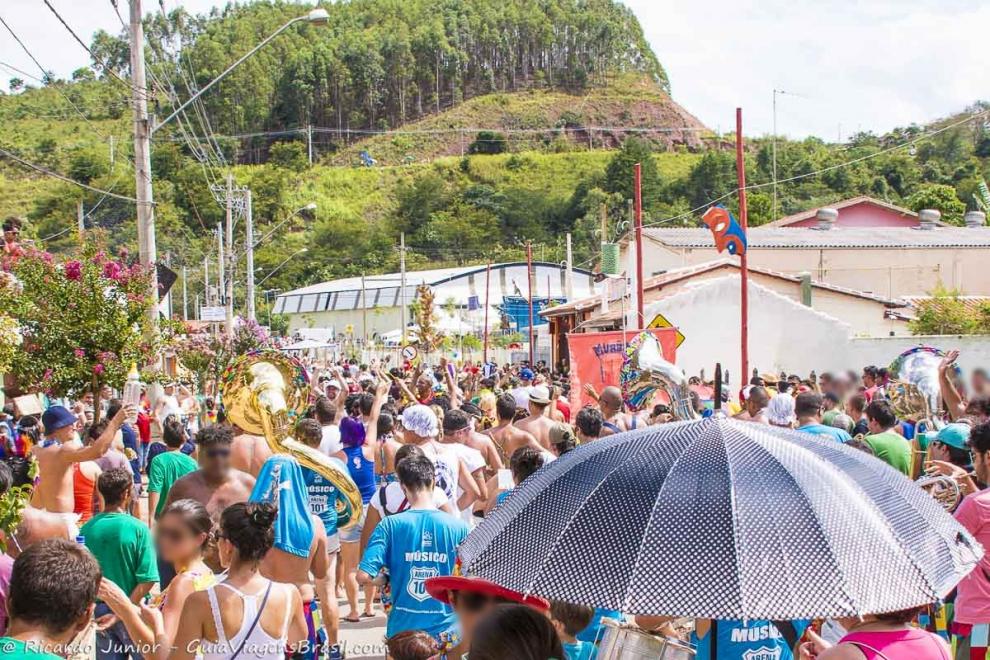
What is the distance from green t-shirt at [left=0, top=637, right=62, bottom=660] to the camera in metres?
3.29

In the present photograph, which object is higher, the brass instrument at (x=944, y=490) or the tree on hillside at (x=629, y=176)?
the tree on hillside at (x=629, y=176)

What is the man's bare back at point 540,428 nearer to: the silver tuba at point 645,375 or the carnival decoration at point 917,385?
the silver tuba at point 645,375

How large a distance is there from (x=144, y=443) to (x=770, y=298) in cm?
1626

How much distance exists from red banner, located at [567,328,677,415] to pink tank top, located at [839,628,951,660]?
13.5 m

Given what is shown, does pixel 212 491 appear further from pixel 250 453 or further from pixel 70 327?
pixel 70 327

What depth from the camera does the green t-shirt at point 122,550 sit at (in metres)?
5.79

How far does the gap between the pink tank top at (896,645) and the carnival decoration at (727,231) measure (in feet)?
51.6

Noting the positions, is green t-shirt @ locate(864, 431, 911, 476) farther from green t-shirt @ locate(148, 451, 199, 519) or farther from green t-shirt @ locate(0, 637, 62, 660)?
green t-shirt @ locate(0, 637, 62, 660)

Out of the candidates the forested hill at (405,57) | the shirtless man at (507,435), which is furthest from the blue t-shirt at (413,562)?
the forested hill at (405,57)

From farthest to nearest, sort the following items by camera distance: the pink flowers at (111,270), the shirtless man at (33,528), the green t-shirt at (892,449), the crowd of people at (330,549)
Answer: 1. the pink flowers at (111,270)
2. the green t-shirt at (892,449)
3. the shirtless man at (33,528)
4. the crowd of people at (330,549)

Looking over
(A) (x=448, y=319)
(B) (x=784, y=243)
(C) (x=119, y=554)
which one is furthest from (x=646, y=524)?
(A) (x=448, y=319)

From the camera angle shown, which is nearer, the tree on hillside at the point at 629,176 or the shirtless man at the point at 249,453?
the shirtless man at the point at 249,453

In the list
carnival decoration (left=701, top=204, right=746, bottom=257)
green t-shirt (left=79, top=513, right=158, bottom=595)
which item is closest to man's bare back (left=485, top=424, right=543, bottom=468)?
green t-shirt (left=79, top=513, right=158, bottom=595)

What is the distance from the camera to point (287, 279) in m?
93.8
